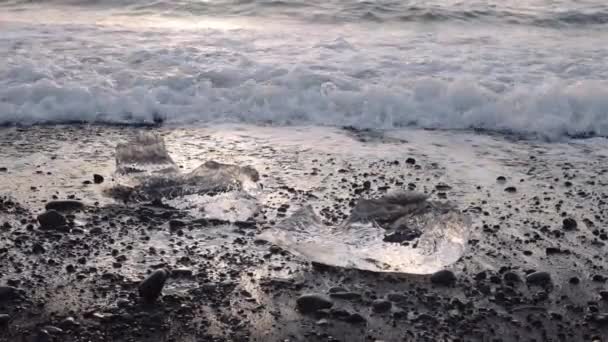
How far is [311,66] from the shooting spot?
891 centimetres

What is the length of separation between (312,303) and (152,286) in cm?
83

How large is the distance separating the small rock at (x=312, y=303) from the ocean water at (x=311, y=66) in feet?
12.1

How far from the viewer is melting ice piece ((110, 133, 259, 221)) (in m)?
5.02

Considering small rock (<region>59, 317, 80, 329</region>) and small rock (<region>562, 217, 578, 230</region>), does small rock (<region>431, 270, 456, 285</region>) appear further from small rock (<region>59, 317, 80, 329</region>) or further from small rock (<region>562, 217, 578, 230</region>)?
small rock (<region>59, 317, 80, 329</region>)

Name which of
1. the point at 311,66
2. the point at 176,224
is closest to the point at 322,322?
the point at 176,224

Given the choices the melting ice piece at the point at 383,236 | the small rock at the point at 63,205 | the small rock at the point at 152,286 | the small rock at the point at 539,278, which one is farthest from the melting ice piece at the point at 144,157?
the small rock at the point at 539,278

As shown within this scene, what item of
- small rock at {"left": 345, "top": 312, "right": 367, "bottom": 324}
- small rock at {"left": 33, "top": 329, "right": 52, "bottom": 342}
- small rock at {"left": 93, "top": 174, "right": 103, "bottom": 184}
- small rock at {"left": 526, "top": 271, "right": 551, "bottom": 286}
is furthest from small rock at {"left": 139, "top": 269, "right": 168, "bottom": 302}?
small rock at {"left": 526, "top": 271, "right": 551, "bottom": 286}

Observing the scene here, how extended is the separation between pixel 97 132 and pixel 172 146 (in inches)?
34.0

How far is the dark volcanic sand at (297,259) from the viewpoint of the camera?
3.64m

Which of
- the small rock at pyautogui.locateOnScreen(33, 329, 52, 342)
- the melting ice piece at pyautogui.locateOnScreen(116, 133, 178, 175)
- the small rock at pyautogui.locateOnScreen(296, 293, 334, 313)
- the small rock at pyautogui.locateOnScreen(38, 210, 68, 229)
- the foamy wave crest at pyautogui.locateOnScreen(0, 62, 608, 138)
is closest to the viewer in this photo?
the small rock at pyautogui.locateOnScreen(33, 329, 52, 342)

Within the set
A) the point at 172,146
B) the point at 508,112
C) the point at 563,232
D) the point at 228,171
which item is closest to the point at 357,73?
the point at 508,112

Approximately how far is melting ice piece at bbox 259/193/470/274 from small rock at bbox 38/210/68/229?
1279 mm

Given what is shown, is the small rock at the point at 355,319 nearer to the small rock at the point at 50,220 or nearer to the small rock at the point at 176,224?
the small rock at the point at 176,224

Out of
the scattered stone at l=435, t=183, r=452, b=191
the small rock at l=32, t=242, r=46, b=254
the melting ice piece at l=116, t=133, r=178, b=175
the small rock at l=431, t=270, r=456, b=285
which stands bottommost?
the small rock at l=431, t=270, r=456, b=285
